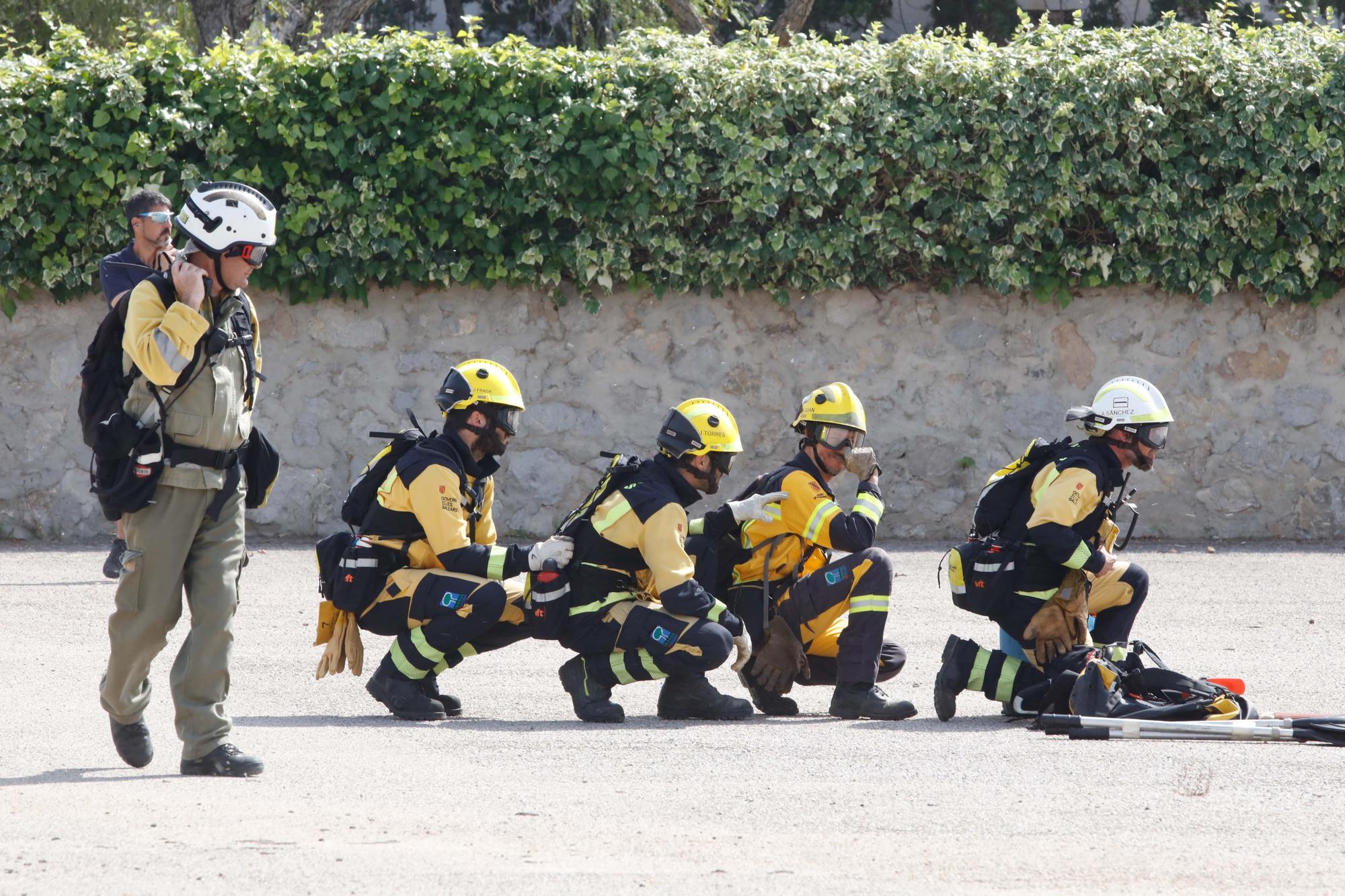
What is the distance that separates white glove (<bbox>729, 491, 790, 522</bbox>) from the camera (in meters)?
6.51

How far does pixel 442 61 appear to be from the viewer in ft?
36.7

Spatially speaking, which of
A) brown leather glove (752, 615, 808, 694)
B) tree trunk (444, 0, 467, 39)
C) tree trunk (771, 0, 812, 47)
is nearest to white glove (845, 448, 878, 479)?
brown leather glove (752, 615, 808, 694)

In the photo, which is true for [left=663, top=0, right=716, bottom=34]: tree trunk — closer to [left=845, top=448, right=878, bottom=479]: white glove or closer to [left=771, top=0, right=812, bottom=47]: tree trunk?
[left=771, top=0, right=812, bottom=47]: tree trunk

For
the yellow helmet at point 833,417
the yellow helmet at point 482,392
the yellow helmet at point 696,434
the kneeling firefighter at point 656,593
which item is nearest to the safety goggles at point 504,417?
the yellow helmet at point 482,392

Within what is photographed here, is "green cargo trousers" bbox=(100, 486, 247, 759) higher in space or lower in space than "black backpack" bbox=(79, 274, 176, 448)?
lower

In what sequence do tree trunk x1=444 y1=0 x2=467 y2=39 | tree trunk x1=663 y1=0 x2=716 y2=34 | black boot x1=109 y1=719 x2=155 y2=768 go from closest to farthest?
black boot x1=109 y1=719 x2=155 y2=768, tree trunk x1=663 y1=0 x2=716 y2=34, tree trunk x1=444 y1=0 x2=467 y2=39

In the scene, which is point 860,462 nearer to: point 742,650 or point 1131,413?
point 742,650

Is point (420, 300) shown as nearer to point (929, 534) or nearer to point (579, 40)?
point (929, 534)

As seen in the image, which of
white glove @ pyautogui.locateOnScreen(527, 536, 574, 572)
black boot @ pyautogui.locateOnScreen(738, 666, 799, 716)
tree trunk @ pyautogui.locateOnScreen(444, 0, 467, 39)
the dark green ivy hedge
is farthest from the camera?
tree trunk @ pyautogui.locateOnScreen(444, 0, 467, 39)

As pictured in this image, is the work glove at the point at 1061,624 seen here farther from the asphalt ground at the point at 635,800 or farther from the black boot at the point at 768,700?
the black boot at the point at 768,700

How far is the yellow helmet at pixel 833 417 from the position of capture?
6.65 meters

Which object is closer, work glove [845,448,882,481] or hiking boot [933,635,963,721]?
hiking boot [933,635,963,721]

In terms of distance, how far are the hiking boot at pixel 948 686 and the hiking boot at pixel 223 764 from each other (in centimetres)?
272

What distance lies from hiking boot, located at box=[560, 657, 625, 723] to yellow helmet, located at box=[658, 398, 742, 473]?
0.93m
